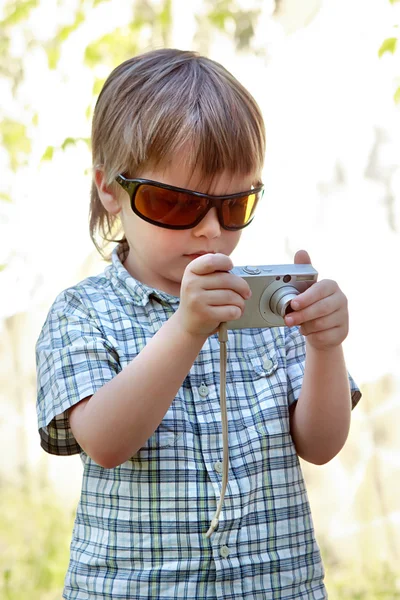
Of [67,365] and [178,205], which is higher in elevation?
[178,205]

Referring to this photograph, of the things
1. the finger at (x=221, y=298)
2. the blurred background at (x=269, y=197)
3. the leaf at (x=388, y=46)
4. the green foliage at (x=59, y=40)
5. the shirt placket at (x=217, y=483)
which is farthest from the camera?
the green foliage at (x=59, y=40)

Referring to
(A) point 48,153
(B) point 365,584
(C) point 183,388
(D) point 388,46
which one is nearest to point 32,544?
(B) point 365,584

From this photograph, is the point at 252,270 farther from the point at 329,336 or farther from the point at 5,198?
the point at 5,198

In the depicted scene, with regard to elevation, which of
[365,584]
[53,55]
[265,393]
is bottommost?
[365,584]

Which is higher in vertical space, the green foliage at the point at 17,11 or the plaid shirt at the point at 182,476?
the green foliage at the point at 17,11

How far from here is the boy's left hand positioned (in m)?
0.90

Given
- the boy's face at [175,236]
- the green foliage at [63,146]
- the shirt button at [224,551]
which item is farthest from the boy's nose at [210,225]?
the green foliage at [63,146]

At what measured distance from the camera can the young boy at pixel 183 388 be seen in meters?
0.94

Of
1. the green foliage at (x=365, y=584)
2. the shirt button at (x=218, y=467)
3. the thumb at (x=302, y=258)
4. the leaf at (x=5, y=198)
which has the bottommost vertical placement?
the green foliage at (x=365, y=584)

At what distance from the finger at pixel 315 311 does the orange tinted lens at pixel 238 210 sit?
8.0 inches

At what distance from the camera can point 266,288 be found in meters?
0.91

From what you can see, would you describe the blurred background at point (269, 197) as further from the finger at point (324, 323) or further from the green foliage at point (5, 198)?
the finger at point (324, 323)

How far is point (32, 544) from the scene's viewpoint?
7.31 feet

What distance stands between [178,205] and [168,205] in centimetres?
2
